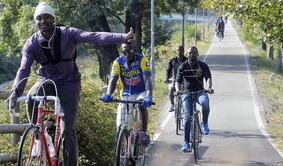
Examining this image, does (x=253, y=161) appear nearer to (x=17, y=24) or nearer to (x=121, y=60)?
(x=121, y=60)

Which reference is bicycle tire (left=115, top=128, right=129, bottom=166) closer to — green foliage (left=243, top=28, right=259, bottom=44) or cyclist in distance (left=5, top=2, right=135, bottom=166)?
cyclist in distance (left=5, top=2, right=135, bottom=166)

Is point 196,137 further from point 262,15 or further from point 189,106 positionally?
point 262,15

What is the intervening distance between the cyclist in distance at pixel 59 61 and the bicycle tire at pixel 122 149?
3.78 feet

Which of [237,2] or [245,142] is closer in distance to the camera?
[245,142]

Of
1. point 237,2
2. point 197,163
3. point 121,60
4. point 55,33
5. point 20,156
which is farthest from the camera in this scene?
point 237,2

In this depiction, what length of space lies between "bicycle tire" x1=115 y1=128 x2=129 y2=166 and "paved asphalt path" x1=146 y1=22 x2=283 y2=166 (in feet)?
7.55

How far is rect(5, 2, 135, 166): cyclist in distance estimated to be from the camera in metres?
6.27

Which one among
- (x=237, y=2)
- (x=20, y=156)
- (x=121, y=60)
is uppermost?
(x=237, y=2)

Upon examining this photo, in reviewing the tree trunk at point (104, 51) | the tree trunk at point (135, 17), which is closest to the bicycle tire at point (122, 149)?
the tree trunk at point (104, 51)

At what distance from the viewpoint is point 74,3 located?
26.0m

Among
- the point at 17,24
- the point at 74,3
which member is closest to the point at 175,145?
the point at 74,3

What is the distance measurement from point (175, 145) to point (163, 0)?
1918 cm

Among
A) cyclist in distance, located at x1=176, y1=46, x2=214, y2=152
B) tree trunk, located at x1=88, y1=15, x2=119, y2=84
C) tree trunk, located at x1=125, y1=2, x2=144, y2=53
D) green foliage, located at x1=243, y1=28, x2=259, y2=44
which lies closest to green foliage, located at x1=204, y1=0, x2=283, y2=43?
green foliage, located at x1=243, y1=28, x2=259, y2=44

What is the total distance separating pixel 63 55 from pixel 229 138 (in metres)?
7.56
